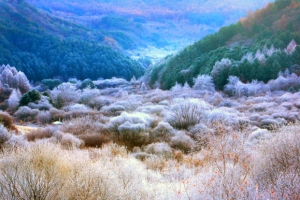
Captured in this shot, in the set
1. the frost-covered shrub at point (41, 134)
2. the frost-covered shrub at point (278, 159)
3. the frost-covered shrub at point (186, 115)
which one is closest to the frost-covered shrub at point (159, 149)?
the frost-covered shrub at point (186, 115)

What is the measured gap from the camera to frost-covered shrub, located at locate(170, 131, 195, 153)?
56.1 feet

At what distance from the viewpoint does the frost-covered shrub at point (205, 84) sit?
147 feet

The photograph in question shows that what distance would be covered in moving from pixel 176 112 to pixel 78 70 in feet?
244

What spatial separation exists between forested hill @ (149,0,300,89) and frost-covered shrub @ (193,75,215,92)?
1.41 m

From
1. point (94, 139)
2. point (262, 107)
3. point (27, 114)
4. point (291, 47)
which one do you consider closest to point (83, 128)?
point (94, 139)

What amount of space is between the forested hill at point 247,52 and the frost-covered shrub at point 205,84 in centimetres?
141

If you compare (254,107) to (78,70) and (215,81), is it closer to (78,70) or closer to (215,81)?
(215,81)

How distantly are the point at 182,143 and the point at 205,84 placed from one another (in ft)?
96.0

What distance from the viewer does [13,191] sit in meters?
6.76

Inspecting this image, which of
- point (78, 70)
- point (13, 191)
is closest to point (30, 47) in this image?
point (78, 70)

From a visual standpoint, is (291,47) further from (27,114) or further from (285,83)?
(27,114)

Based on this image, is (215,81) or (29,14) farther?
(29,14)

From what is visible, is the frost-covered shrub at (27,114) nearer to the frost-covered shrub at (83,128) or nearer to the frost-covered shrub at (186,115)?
the frost-covered shrub at (83,128)

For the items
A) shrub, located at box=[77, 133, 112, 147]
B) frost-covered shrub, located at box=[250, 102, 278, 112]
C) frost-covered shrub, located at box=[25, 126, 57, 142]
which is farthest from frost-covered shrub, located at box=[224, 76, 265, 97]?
frost-covered shrub, located at box=[25, 126, 57, 142]
